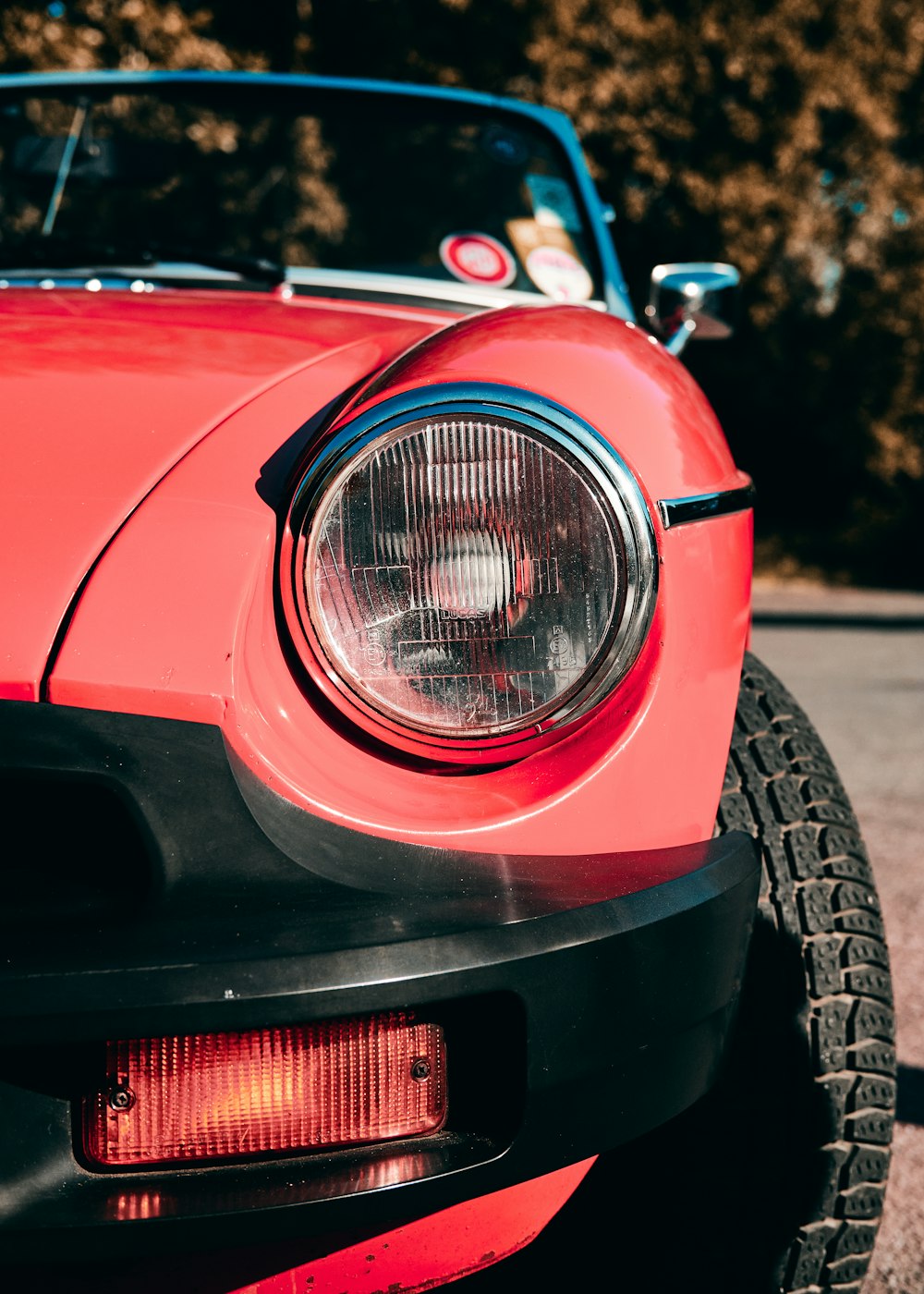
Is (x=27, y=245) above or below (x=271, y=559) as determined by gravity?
above

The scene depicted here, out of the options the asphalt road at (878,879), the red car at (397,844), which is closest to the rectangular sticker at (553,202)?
the red car at (397,844)

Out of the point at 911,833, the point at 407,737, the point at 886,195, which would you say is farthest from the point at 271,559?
the point at 886,195

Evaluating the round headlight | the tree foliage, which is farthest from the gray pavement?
the tree foliage

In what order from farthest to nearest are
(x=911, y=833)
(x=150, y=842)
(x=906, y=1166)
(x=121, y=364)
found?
(x=911, y=833)
(x=906, y=1166)
(x=121, y=364)
(x=150, y=842)

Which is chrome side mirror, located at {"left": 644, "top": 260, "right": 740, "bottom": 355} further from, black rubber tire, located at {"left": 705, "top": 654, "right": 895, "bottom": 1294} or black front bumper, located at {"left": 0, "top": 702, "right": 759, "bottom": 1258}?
black front bumper, located at {"left": 0, "top": 702, "right": 759, "bottom": 1258}

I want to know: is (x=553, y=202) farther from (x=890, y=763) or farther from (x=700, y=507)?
(x=890, y=763)

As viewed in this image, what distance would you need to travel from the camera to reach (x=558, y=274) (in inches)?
94.8

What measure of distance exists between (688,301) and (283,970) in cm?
181

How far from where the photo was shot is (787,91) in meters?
13.9

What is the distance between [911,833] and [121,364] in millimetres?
2974

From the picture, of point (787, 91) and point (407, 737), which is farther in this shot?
point (787, 91)

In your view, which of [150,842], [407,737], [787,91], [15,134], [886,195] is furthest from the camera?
[886,195]

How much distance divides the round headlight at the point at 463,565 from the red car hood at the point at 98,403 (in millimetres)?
188

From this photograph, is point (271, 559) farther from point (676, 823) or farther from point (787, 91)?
point (787, 91)
